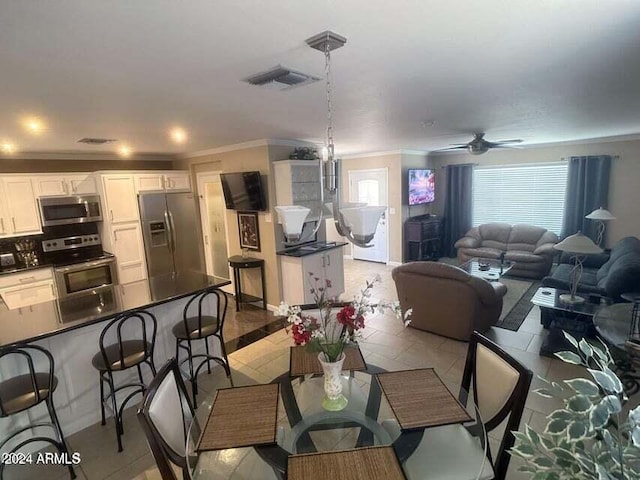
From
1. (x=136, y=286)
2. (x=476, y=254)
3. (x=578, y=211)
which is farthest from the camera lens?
(x=476, y=254)

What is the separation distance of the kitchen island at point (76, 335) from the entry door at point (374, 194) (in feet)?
16.3

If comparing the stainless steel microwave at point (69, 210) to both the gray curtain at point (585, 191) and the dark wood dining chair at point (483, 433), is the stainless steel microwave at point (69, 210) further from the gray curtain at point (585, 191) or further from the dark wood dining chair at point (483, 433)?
the gray curtain at point (585, 191)

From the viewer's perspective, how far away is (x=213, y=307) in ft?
11.5

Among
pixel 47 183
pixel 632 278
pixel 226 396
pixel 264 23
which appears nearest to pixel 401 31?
pixel 264 23

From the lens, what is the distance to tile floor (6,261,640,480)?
2.24 meters

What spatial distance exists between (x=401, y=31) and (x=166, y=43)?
1020mm

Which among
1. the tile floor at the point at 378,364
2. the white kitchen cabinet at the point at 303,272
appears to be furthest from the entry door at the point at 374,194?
the tile floor at the point at 378,364

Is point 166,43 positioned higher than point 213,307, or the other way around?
point 166,43

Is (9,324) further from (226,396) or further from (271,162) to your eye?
(271,162)

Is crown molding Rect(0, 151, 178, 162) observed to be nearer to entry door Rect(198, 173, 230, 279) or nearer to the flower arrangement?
entry door Rect(198, 173, 230, 279)

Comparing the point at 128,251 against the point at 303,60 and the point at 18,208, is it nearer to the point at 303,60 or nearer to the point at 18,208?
the point at 18,208

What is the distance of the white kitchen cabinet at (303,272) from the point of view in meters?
4.55

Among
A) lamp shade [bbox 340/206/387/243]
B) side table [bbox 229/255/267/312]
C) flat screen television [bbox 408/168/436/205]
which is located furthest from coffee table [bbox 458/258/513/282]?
lamp shade [bbox 340/206/387/243]

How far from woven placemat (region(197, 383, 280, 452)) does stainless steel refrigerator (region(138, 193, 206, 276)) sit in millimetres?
4010
